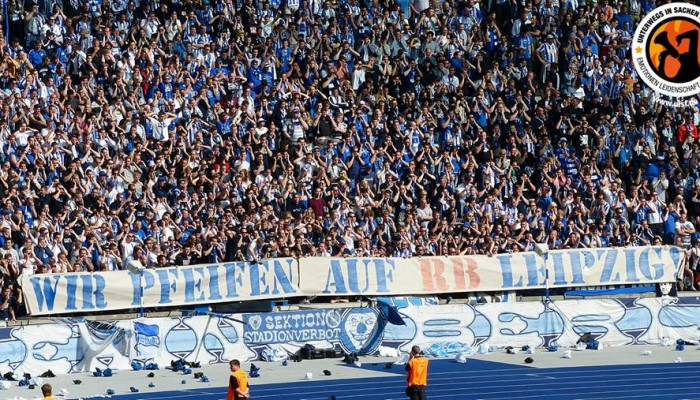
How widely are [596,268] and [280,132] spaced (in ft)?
26.0

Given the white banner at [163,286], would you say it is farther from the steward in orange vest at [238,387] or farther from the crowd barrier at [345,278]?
the steward in orange vest at [238,387]

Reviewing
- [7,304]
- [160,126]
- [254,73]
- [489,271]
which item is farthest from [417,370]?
[254,73]

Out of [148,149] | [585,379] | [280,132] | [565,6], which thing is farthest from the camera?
[565,6]

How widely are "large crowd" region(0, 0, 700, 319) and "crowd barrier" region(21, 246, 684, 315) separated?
0.54 metres

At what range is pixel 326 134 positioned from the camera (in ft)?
110

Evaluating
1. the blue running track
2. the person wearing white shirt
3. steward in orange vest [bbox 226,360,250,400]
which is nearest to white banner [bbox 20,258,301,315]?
the blue running track

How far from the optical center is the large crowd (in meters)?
29.2

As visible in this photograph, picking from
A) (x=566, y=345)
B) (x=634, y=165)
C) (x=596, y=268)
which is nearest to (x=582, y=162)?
(x=634, y=165)

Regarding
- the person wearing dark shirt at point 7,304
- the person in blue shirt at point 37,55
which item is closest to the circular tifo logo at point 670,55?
the person in blue shirt at point 37,55

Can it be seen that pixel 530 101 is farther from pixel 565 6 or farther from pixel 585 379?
pixel 585 379

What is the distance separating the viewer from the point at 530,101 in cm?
3606

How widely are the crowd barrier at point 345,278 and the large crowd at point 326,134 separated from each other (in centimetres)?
54

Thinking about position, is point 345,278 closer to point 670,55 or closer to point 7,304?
point 7,304

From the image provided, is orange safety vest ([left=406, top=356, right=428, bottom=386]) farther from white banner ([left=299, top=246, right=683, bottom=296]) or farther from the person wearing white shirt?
the person wearing white shirt
